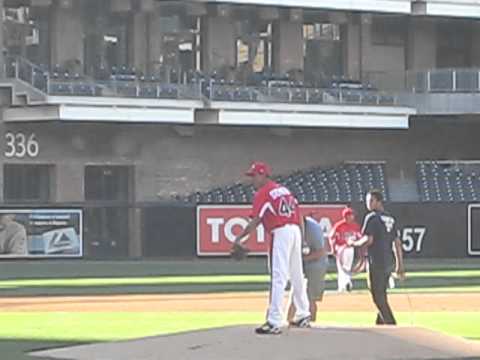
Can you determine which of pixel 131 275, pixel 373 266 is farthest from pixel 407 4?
pixel 373 266

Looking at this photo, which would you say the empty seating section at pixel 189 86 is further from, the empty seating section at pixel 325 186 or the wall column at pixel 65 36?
the empty seating section at pixel 325 186

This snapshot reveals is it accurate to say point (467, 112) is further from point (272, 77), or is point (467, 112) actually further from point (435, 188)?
point (272, 77)

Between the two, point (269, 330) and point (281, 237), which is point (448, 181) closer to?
point (281, 237)

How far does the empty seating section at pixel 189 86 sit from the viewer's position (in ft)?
151

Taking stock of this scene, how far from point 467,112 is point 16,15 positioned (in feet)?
59.1

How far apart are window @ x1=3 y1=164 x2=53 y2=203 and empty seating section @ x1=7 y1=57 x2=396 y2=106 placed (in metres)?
3.80

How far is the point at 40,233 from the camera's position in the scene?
136 ft

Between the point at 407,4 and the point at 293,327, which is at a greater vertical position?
the point at 407,4

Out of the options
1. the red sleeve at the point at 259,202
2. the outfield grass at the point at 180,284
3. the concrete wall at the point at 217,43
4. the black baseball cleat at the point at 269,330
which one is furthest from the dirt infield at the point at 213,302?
the concrete wall at the point at 217,43

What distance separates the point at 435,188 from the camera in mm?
50188

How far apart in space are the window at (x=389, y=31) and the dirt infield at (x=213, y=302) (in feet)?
93.1

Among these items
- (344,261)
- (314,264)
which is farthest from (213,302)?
(314,264)

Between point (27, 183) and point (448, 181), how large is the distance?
16111 millimetres

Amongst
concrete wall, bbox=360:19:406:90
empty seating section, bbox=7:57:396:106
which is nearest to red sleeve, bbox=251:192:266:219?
empty seating section, bbox=7:57:396:106
